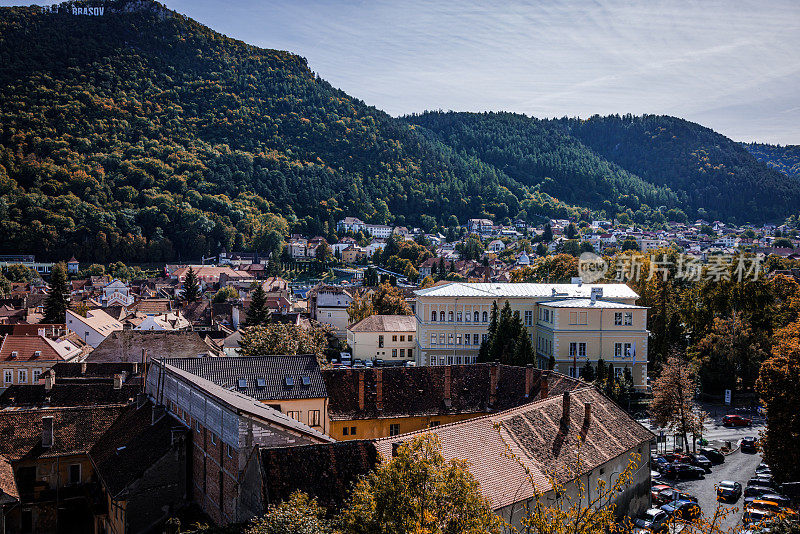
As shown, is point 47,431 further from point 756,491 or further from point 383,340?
point 383,340

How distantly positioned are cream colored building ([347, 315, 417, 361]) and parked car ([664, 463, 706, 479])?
30.6 metres

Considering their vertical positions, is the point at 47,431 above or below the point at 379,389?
below

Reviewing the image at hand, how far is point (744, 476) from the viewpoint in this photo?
34.5m

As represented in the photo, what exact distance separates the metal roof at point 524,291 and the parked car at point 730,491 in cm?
2324

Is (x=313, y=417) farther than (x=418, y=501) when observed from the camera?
Yes

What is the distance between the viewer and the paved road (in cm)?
2900

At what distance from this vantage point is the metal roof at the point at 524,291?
54594 millimetres

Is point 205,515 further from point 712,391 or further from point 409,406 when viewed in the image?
point 712,391

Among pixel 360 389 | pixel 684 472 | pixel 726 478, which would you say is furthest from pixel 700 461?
pixel 360 389

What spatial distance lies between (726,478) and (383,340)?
33.5m

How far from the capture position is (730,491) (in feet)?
100

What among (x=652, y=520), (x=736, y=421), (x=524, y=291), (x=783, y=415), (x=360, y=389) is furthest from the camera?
(x=524, y=291)

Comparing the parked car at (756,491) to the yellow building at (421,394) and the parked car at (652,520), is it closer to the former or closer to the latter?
the parked car at (652,520)

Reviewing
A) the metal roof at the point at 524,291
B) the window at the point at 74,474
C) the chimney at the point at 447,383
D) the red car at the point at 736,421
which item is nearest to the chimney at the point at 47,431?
the window at the point at 74,474
